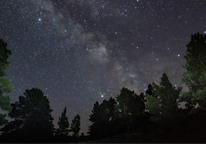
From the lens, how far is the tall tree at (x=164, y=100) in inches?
1008

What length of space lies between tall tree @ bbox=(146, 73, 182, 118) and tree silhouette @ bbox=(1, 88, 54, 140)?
19871mm

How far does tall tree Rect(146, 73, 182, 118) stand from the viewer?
1008 inches

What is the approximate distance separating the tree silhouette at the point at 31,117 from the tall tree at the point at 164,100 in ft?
65.2

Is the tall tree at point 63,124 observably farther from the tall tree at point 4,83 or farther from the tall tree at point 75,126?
the tall tree at point 4,83

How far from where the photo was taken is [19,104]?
33.1 metres

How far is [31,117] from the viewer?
3231 cm

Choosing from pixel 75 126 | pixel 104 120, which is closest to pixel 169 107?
pixel 104 120

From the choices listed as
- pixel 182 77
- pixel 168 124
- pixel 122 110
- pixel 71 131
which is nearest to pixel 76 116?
pixel 71 131

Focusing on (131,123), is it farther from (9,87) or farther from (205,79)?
(9,87)

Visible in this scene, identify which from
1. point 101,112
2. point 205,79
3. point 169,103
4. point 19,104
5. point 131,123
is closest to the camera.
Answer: point 205,79

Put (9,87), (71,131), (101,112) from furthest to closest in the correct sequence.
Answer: (71,131), (101,112), (9,87)

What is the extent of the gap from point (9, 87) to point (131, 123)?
27.4m

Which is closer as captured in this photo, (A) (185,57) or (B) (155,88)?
(A) (185,57)

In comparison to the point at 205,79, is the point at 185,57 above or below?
above
